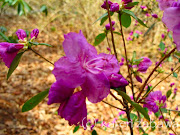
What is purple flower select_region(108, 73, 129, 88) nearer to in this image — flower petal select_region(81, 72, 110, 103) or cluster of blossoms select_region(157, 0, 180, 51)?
flower petal select_region(81, 72, 110, 103)

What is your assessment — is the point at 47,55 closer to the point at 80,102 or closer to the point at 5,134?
the point at 5,134

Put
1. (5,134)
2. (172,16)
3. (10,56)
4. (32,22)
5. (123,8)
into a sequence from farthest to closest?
(32,22) < (5,134) < (123,8) < (10,56) < (172,16)

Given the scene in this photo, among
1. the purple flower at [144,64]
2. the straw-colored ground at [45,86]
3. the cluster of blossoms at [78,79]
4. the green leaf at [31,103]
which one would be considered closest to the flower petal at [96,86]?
the cluster of blossoms at [78,79]

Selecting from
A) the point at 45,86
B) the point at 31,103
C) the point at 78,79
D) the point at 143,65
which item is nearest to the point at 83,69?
the point at 78,79

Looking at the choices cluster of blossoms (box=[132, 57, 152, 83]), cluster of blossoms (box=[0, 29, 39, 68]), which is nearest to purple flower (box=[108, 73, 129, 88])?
cluster of blossoms (box=[0, 29, 39, 68])

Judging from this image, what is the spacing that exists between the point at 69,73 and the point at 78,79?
0.03 metres

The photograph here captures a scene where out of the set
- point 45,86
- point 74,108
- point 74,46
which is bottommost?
point 45,86

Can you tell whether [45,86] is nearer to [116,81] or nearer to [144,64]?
[144,64]

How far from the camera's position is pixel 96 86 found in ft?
1.36

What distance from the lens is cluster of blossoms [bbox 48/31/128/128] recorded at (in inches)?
15.7

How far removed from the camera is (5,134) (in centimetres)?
170

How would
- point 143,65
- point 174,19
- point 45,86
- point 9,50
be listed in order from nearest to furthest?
point 174,19 → point 9,50 → point 143,65 → point 45,86

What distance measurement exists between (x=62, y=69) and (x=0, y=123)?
171 cm

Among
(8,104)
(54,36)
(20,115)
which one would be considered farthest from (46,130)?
(54,36)
